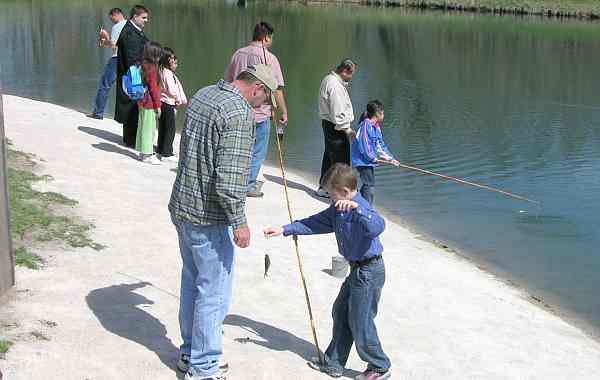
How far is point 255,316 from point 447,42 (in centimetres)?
3293

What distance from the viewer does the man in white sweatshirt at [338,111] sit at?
10.8 meters

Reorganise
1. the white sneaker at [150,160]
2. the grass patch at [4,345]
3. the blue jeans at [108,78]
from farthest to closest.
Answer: the blue jeans at [108,78] < the white sneaker at [150,160] < the grass patch at [4,345]

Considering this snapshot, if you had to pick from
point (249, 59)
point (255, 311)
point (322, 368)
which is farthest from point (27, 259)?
point (249, 59)

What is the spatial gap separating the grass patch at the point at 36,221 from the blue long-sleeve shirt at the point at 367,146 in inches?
125

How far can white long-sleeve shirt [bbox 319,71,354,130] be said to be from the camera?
10.9 m

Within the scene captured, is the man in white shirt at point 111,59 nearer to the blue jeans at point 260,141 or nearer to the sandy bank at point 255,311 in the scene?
the sandy bank at point 255,311

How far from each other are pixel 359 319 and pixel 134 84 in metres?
6.72

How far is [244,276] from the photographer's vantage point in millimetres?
7844

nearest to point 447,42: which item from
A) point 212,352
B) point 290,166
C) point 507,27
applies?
point 507,27

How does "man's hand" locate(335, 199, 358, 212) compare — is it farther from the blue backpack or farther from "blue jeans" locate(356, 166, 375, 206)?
Result: the blue backpack

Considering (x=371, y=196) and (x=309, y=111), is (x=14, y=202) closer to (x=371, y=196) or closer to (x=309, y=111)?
(x=371, y=196)

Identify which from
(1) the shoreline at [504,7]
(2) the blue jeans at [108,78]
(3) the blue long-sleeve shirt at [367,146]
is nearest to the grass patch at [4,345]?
(3) the blue long-sleeve shirt at [367,146]

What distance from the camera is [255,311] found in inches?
279

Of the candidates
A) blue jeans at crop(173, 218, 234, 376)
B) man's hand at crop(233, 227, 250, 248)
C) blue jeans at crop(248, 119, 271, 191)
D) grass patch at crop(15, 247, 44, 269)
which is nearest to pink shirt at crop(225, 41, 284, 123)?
blue jeans at crop(248, 119, 271, 191)
